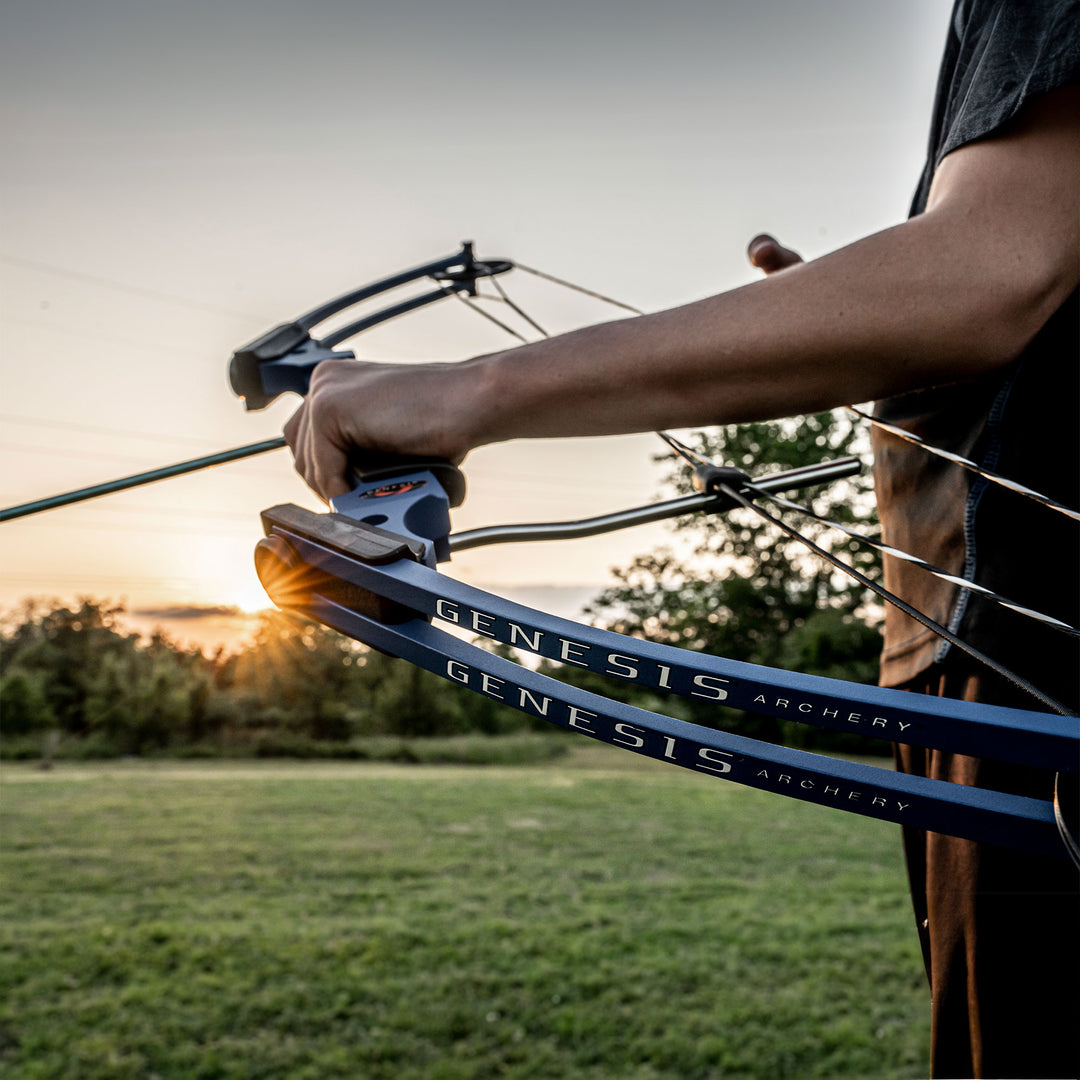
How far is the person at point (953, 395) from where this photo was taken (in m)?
0.69

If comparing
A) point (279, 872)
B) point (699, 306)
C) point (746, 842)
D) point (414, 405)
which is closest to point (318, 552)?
point (414, 405)

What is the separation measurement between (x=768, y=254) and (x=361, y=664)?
25250mm

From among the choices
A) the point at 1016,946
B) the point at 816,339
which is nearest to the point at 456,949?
the point at 1016,946

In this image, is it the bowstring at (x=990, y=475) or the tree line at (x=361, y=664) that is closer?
the bowstring at (x=990, y=475)

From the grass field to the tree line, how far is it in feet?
33.7

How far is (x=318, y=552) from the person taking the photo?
882mm

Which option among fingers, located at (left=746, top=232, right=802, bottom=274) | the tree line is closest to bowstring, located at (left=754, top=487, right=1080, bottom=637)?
fingers, located at (left=746, top=232, right=802, bottom=274)

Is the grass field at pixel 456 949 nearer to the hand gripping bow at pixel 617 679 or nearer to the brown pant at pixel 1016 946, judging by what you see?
the brown pant at pixel 1016 946

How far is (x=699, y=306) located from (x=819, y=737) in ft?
73.0

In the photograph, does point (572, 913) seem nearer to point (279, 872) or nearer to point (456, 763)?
point (279, 872)

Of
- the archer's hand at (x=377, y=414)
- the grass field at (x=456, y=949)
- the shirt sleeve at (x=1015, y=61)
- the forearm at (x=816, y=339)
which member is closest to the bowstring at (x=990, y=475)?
the forearm at (x=816, y=339)

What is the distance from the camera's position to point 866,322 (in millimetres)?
694

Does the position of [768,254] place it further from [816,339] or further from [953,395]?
[816,339]

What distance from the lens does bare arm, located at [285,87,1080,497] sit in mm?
680
